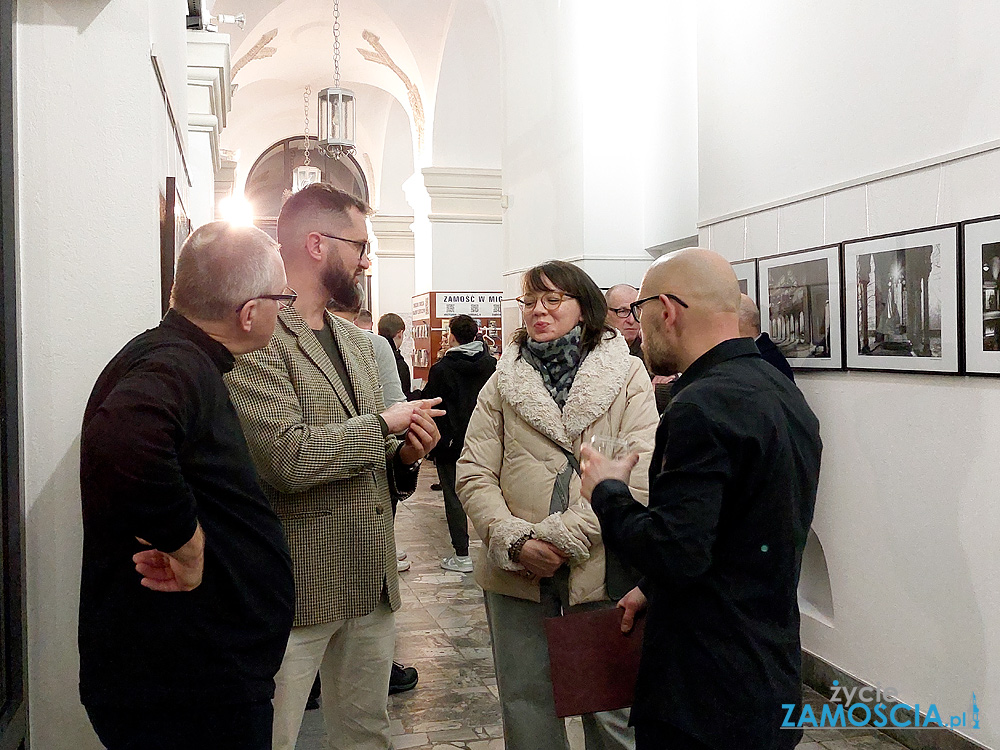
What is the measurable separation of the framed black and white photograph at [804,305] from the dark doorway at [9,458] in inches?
132

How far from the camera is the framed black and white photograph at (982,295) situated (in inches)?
124

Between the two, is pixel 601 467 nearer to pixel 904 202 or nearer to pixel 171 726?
pixel 171 726

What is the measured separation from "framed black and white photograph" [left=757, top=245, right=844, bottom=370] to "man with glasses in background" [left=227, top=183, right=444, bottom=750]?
2376 mm

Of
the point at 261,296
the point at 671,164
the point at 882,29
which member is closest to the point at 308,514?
the point at 261,296

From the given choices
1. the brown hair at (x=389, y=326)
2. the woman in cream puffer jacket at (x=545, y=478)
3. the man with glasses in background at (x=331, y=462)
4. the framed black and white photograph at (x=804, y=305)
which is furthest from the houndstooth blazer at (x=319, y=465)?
the brown hair at (x=389, y=326)

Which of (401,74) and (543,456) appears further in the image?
(401,74)

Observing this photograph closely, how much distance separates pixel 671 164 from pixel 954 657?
13.5ft

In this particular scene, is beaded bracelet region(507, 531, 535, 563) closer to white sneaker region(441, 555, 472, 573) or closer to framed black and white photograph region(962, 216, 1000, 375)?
framed black and white photograph region(962, 216, 1000, 375)

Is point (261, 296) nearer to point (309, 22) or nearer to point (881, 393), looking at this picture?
point (881, 393)

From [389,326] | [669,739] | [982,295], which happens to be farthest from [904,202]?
[389,326]

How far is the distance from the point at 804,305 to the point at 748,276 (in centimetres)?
55

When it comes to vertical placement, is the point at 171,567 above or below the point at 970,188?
below

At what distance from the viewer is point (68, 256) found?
2262 millimetres

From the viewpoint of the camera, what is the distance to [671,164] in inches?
255
